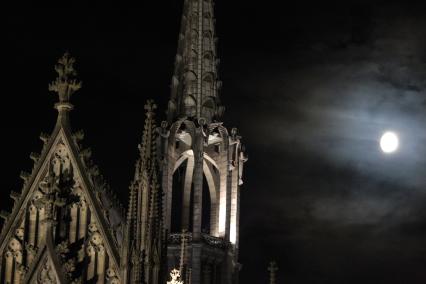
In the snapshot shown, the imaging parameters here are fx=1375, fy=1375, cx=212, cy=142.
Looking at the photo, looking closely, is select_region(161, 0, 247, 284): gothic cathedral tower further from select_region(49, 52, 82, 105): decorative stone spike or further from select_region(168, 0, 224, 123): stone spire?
select_region(49, 52, 82, 105): decorative stone spike

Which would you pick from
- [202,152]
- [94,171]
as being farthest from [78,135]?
[202,152]

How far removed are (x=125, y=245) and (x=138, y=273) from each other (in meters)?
1.05

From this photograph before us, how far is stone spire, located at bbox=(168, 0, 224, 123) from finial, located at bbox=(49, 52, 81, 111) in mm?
19168

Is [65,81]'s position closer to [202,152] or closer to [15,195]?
[15,195]

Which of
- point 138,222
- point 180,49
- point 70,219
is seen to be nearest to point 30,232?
point 70,219

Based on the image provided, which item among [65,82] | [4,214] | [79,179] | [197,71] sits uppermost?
[197,71]

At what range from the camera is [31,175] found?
41531 mm

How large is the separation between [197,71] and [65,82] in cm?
2016

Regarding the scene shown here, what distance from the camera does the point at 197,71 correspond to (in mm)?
61688

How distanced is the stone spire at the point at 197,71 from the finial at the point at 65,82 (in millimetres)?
19168

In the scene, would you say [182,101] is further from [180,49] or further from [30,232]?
[30,232]

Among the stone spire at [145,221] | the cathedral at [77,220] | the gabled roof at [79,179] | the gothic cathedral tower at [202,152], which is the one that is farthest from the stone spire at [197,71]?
the stone spire at [145,221]

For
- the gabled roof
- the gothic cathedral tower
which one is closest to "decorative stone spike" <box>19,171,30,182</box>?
the gabled roof

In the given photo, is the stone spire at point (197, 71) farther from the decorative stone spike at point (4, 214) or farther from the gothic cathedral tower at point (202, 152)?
the decorative stone spike at point (4, 214)
